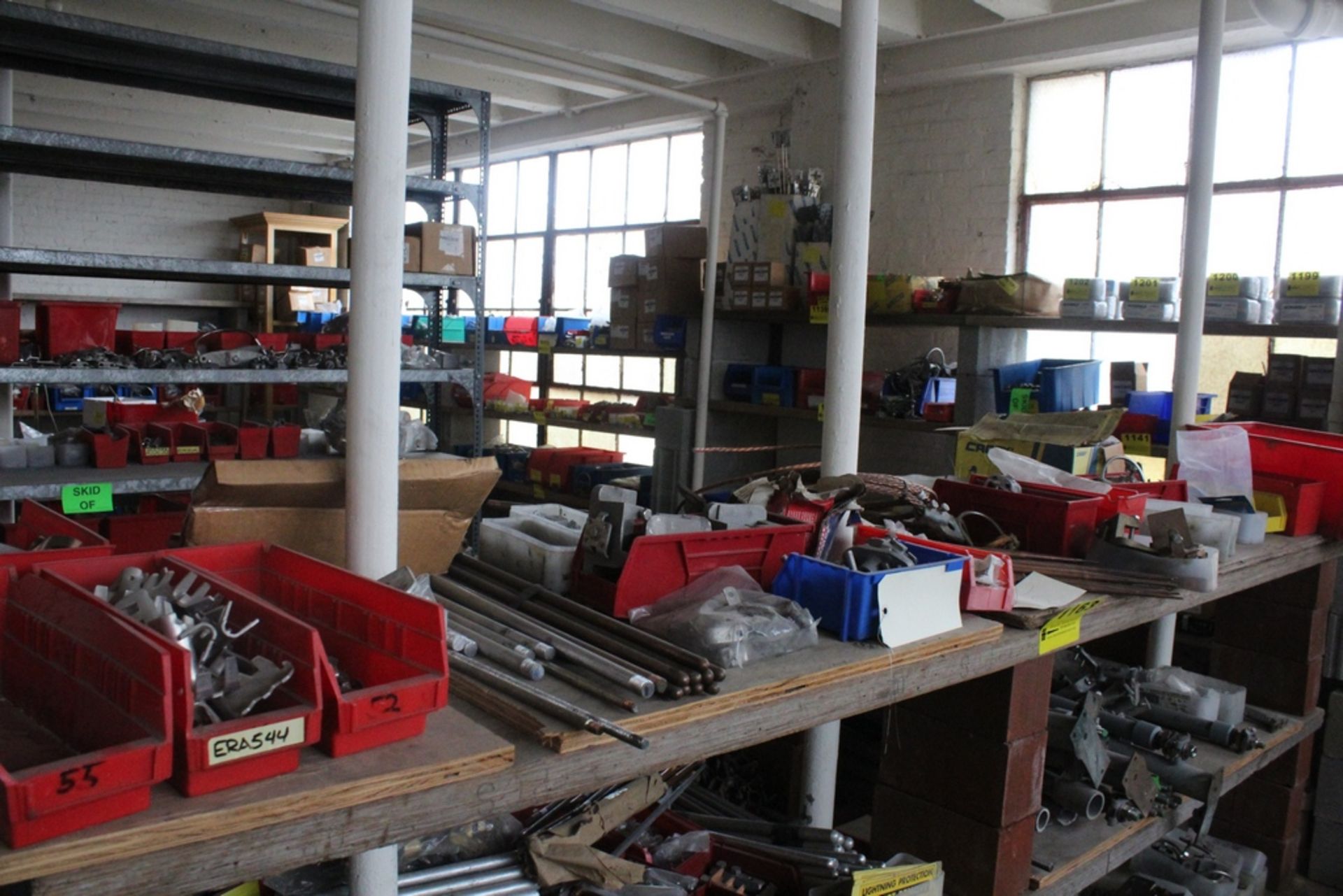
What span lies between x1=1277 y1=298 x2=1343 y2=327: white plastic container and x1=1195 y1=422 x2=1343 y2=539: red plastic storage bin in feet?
3.25

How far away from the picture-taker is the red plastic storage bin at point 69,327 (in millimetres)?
4059

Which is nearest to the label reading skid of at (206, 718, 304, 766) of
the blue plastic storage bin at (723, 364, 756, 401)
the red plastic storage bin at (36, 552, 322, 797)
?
the red plastic storage bin at (36, 552, 322, 797)

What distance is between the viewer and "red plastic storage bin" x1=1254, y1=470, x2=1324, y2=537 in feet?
9.15

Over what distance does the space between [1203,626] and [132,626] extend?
3603 millimetres

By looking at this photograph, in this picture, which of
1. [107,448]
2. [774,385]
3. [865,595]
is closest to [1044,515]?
[865,595]

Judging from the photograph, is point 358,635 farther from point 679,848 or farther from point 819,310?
point 819,310

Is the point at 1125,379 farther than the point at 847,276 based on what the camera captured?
Yes

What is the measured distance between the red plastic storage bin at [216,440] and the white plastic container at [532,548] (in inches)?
82.7

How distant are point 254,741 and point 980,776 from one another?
4.64 ft

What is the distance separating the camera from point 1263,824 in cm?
320

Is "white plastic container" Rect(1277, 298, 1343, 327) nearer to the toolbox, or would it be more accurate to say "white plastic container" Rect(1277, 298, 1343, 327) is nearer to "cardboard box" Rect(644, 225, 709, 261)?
the toolbox

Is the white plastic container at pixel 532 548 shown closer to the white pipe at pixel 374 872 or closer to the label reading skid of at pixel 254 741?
the white pipe at pixel 374 872

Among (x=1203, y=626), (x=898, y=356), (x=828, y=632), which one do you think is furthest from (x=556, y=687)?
(x=898, y=356)

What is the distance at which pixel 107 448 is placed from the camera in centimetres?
343
